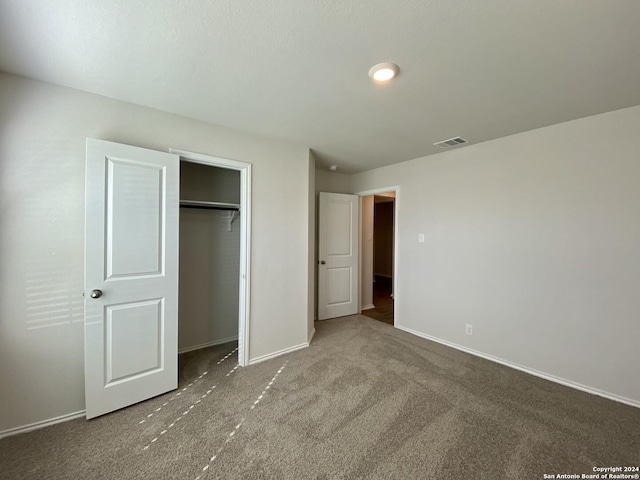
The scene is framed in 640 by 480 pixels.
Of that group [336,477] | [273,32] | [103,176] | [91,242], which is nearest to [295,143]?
[273,32]

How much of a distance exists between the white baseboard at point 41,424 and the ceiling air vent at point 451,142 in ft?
13.8

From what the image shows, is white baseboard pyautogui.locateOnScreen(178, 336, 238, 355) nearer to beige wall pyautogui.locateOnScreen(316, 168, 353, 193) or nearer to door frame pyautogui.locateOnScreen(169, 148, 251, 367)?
door frame pyautogui.locateOnScreen(169, 148, 251, 367)

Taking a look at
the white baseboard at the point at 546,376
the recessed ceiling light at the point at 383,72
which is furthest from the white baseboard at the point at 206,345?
the recessed ceiling light at the point at 383,72

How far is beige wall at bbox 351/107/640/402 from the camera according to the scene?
7.12ft

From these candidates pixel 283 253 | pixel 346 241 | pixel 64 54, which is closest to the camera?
pixel 64 54

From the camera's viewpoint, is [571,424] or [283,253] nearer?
[571,424]

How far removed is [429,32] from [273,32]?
2.72ft

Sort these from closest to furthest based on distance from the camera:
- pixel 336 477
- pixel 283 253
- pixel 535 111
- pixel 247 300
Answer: pixel 336 477, pixel 535 111, pixel 247 300, pixel 283 253

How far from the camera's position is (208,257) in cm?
320

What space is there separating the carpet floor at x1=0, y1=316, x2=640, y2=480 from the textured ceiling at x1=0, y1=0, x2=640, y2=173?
8.04 feet

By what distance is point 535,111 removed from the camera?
2.22 m

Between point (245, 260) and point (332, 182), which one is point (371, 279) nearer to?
point (332, 182)

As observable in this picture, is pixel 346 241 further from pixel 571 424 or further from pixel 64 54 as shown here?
pixel 64 54

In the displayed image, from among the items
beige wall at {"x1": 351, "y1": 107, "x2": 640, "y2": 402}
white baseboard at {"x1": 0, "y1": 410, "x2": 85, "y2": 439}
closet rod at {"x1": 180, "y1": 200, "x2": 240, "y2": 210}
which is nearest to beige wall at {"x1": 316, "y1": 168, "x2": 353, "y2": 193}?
beige wall at {"x1": 351, "y1": 107, "x2": 640, "y2": 402}
